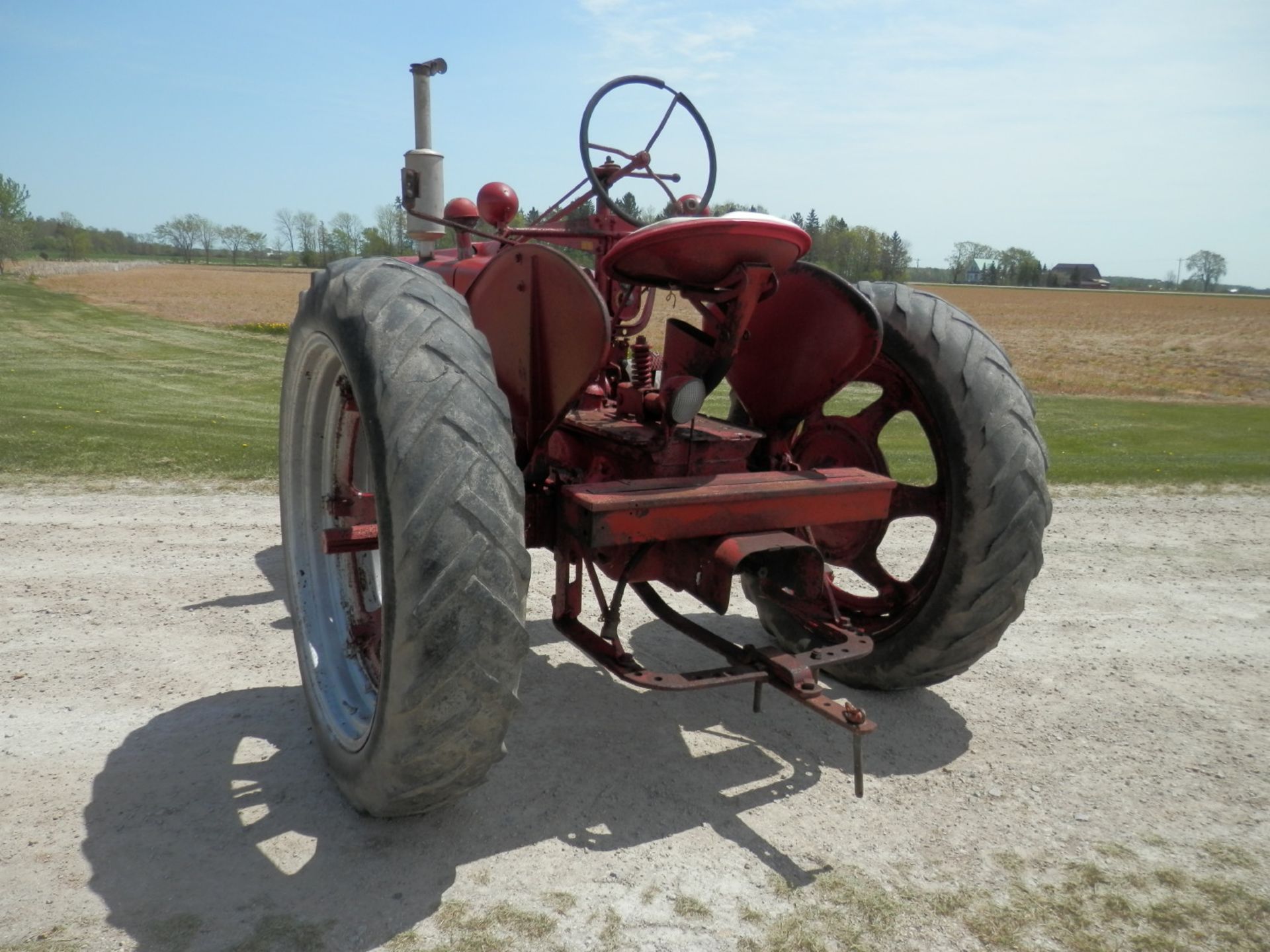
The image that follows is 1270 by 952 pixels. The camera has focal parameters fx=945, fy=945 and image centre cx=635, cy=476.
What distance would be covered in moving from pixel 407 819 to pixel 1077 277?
407 ft

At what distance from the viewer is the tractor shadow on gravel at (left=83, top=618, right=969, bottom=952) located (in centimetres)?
263

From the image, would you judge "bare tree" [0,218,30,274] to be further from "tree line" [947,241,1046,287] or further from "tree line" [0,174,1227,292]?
"tree line" [947,241,1046,287]

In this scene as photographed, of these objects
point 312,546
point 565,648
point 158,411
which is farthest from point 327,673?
point 158,411

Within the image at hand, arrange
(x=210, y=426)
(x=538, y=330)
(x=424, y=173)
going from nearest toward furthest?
1. (x=538, y=330)
2. (x=424, y=173)
3. (x=210, y=426)

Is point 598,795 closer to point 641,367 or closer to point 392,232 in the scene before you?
point 641,367

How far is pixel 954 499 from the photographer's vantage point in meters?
3.59

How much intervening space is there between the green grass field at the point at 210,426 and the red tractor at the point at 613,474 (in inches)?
184

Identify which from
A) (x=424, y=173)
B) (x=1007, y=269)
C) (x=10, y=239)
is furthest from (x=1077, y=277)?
(x=424, y=173)

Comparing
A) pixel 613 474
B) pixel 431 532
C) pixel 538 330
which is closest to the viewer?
pixel 431 532

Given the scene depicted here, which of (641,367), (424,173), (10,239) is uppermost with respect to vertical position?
(10,239)

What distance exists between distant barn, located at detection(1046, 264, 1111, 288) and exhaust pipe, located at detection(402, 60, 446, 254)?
116m

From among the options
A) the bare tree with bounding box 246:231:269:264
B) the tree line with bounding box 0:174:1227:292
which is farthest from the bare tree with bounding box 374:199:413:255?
the bare tree with bounding box 246:231:269:264

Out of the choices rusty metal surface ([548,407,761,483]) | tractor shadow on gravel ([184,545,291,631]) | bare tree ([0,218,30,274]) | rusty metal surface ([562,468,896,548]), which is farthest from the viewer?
bare tree ([0,218,30,274])

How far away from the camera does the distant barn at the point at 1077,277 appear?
111m
